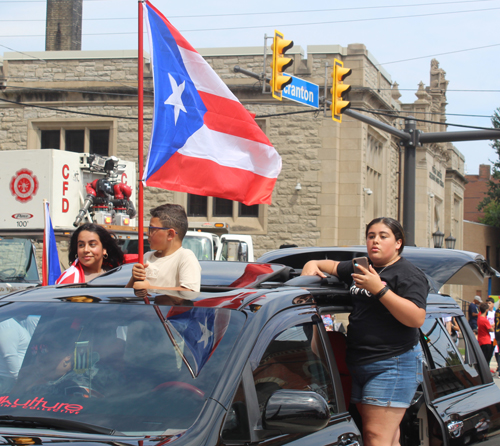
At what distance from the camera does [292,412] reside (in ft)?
8.68

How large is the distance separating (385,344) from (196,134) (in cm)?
246

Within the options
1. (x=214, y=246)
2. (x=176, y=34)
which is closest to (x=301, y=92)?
(x=214, y=246)

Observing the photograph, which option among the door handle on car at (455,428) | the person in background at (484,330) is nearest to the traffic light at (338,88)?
the person in background at (484,330)

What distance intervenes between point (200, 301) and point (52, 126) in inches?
846

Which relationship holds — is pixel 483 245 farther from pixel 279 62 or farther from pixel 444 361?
pixel 444 361

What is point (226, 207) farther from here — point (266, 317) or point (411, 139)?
point (266, 317)

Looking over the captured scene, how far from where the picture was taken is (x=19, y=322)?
129 inches

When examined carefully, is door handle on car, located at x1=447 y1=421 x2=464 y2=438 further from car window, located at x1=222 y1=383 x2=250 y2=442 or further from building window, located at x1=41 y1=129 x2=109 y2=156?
building window, located at x1=41 y1=129 x2=109 y2=156

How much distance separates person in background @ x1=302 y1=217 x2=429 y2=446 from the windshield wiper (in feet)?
5.26

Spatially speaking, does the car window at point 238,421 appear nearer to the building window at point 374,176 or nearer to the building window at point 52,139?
the building window at point 374,176

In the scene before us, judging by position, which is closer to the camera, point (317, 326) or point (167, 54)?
point (317, 326)

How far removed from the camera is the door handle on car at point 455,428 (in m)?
4.01

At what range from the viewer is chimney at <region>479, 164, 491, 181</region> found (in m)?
84.1

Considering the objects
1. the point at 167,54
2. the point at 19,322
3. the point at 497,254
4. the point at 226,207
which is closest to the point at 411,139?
the point at 226,207
